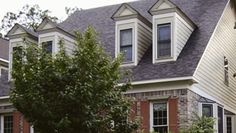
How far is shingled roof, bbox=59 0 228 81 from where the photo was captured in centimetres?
1955

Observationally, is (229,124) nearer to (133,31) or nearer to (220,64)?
(220,64)

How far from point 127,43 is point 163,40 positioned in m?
1.58

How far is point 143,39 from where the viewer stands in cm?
2155

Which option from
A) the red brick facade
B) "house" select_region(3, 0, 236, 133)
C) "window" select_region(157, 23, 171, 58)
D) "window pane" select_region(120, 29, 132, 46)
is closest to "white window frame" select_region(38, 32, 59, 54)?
"house" select_region(3, 0, 236, 133)

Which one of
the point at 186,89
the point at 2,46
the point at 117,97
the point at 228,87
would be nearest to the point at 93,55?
the point at 117,97

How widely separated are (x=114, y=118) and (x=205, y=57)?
6786 millimetres

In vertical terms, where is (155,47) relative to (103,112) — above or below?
above

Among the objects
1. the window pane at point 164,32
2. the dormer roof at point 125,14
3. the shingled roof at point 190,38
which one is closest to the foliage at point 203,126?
the shingled roof at point 190,38

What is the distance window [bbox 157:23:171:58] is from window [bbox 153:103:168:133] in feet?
6.68

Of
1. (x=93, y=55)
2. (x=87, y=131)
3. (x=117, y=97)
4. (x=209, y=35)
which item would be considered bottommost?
(x=87, y=131)

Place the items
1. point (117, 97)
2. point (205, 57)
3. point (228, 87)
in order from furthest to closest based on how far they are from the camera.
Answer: point (228, 87) → point (205, 57) → point (117, 97)

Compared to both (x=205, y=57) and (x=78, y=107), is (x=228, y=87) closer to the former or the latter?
(x=205, y=57)

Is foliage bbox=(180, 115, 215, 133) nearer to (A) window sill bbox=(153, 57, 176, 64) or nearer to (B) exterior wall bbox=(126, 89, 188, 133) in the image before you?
(B) exterior wall bbox=(126, 89, 188, 133)

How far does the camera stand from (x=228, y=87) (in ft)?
76.2
